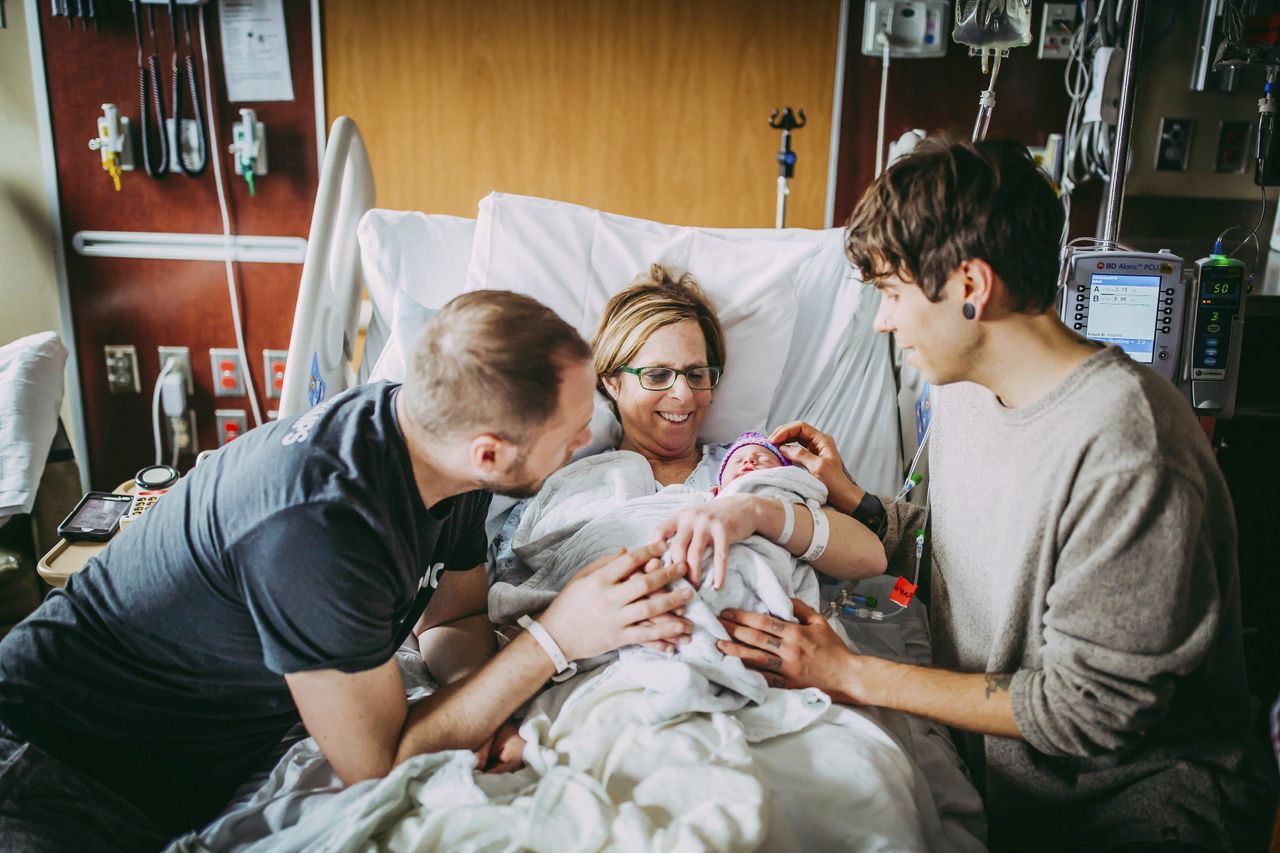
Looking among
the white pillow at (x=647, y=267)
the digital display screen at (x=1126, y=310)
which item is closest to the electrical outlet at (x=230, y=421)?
the white pillow at (x=647, y=267)

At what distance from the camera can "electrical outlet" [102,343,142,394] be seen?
313cm

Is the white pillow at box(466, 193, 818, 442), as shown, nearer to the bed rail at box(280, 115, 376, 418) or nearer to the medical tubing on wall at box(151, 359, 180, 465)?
the bed rail at box(280, 115, 376, 418)

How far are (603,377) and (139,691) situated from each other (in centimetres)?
108

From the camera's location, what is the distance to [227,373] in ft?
10.3

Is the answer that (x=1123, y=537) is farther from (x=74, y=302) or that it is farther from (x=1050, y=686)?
(x=74, y=302)

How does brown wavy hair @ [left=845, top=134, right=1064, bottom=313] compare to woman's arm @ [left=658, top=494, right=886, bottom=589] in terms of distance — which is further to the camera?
woman's arm @ [left=658, top=494, right=886, bottom=589]

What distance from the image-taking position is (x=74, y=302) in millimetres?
3094

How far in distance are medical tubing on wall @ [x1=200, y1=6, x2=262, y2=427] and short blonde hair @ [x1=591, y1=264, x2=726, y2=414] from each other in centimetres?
151

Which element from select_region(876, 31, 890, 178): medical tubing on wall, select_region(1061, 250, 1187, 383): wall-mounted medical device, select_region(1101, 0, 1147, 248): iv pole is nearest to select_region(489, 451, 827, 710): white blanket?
select_region(1061, 250, 1187, 383): wall-mounted medical device

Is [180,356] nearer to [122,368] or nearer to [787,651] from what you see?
[122,368]

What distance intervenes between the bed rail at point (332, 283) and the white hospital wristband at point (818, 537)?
3.53 ft

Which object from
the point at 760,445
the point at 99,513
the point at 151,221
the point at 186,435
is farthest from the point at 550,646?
the point at 151,221

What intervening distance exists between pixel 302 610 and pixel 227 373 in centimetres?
232

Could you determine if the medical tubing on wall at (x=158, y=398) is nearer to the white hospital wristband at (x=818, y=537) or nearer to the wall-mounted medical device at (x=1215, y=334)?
the white hospital wristband at (x=818, y=537)
